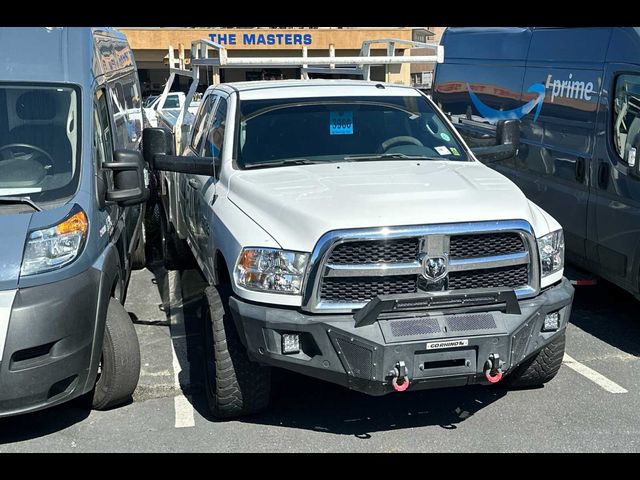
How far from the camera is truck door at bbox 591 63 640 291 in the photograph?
19.3 ft

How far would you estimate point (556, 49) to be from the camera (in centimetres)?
697

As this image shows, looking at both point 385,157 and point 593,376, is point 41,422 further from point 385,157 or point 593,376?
point 593,376

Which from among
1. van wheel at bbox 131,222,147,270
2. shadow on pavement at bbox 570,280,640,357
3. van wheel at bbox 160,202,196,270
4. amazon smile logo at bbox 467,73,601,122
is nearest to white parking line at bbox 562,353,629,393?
shadow on pavement at bbox 570,280,640,357

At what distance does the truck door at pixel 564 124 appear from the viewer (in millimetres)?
6434

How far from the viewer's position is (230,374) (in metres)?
4.49

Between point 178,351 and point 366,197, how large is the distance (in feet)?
7.52

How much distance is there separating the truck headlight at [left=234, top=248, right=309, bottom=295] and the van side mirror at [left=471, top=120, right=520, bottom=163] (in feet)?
6.96

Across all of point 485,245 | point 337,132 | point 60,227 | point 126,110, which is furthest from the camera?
point 126,110

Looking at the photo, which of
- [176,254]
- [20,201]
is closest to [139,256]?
[176,254]

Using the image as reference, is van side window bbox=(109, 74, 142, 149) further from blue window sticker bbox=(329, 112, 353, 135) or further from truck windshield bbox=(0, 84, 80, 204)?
blue window sticker bbox=(329, 112, 353, 135)

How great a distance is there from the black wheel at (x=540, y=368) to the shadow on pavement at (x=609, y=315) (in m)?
1.14

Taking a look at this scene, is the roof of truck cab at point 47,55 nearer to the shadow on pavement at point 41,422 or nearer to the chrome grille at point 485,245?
the shadow on pavement at point 41,422

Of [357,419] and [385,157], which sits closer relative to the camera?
[357,419]

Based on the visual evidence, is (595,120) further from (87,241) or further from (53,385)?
(53,385)
